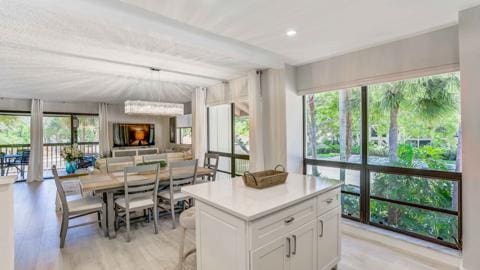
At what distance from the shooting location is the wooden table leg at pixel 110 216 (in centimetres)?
305

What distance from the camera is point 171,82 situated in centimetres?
486

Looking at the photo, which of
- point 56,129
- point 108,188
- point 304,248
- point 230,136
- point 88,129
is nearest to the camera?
point 304,248

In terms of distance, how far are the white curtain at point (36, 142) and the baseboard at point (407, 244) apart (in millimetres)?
8304

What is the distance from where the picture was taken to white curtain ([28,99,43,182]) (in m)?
6.81

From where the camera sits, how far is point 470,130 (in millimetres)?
2070

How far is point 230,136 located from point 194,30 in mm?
2789

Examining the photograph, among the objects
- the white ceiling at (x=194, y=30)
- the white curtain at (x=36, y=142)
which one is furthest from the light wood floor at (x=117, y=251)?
the white curtain at (x=36, y=142)


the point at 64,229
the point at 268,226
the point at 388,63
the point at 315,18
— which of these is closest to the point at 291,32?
the point at 315,18

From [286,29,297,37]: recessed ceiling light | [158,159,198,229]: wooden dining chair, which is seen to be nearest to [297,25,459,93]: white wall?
[286,29,297,37]: recessed ceiling light

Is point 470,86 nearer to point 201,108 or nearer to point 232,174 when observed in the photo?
point 232,174

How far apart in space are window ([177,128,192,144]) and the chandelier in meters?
3.00

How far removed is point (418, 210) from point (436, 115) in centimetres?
116

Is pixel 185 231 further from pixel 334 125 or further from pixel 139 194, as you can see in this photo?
pixel 334 125

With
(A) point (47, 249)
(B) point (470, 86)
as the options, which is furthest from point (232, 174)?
(B) point (470, 86)
